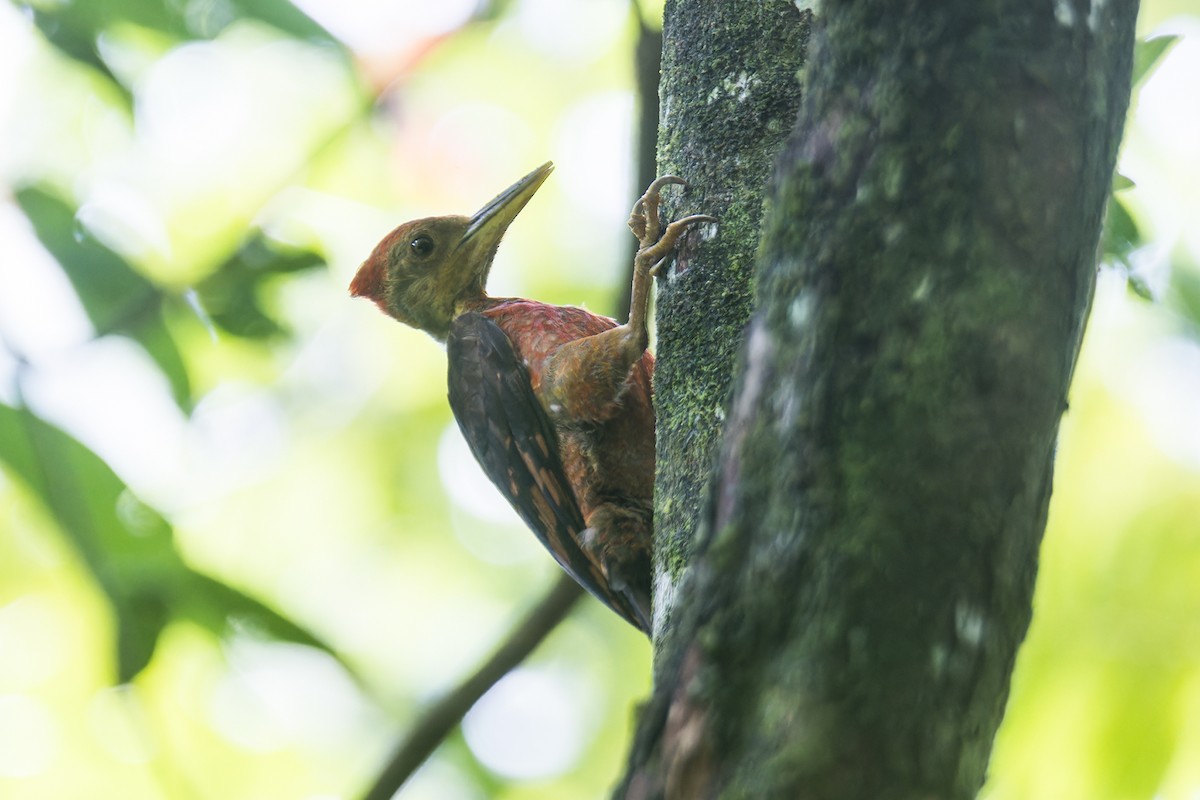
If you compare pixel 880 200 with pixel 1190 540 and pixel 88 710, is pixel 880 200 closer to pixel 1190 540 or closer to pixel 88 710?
pixel 1190 540

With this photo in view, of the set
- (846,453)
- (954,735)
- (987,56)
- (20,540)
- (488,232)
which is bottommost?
(20,540)

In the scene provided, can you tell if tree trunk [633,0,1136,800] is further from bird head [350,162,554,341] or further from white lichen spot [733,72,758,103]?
bird head [350,162,554,341]

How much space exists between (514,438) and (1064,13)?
10.6ft

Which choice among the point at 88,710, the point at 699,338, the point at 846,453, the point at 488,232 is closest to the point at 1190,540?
the point at 699,338

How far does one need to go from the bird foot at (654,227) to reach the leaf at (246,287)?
1324 millimetres

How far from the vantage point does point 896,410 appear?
133 cm

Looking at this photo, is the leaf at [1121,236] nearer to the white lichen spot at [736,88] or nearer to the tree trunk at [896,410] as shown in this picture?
the white lichen spot at [736,88]

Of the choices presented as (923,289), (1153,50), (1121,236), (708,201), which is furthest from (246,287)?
(923,289)

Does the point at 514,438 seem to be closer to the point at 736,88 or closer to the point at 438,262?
the point at 438,262

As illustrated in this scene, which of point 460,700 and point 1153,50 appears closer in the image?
point 1153,50

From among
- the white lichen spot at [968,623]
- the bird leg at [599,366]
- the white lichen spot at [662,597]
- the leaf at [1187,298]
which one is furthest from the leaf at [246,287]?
the white lichen spot at [968,623]

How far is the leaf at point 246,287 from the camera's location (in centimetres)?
399

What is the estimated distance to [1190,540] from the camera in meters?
4.11

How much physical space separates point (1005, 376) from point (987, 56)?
1.27 ft
